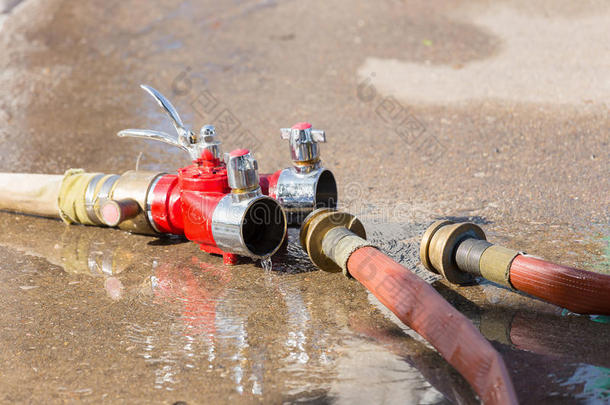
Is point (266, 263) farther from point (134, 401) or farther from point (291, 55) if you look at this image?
point (291, 55)

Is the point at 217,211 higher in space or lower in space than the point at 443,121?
lower

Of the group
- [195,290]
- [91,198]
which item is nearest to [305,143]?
[195,290]

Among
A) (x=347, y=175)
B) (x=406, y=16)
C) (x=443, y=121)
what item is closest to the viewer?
(x=347, y=175)

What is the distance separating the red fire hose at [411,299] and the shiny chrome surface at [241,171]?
0.32 metres

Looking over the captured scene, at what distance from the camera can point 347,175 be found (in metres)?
4.26

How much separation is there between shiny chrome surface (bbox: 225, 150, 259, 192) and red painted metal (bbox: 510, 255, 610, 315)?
1180mm

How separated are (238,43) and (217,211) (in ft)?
13.6

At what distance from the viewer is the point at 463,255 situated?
268 cm

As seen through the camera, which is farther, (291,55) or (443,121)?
(291,55)

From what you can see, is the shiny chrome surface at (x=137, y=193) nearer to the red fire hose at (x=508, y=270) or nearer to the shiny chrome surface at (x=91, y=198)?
the shiny chrome surface at (x=91, y=198)

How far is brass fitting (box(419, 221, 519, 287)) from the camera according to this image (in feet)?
8.52

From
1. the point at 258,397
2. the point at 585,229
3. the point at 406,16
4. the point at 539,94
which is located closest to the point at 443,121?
the point at 539,94

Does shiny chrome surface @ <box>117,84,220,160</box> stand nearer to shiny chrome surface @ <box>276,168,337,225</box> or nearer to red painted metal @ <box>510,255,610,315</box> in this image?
shiny chrome surface @ <box>276,168,337,225</box>

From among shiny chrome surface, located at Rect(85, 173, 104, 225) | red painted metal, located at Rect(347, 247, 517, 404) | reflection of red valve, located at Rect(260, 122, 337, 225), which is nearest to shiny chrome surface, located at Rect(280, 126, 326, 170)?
reflection of red valve, located at Rect(260, 122, 337, 225)
